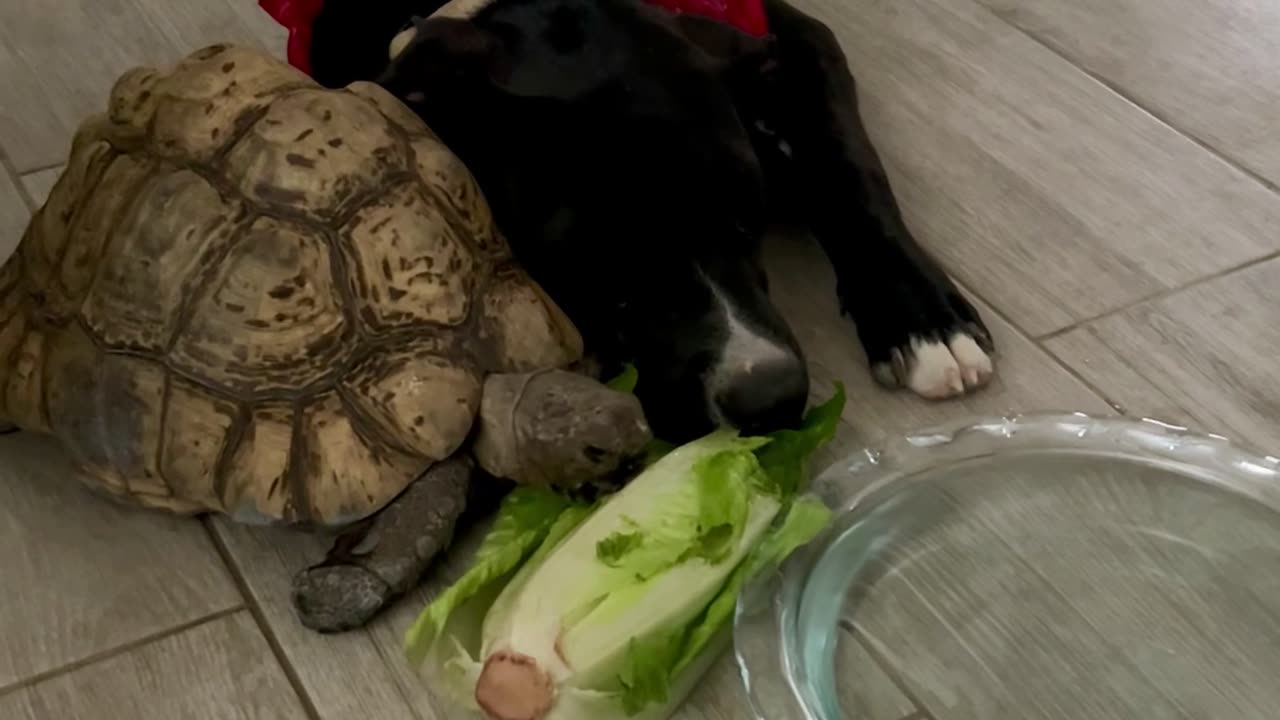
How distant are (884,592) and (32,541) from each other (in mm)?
669

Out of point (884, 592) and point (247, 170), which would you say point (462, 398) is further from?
point (884, 592)

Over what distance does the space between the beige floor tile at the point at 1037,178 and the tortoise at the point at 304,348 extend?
0.55 m

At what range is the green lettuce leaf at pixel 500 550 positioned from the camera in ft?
3.41

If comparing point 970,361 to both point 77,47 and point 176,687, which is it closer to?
point 176,687

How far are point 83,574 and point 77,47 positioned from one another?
970mm

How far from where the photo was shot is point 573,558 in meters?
1.06

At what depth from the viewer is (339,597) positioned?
1093 mm

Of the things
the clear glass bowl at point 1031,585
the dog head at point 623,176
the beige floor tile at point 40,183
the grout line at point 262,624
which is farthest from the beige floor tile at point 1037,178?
the beige floor tile at point 40,183

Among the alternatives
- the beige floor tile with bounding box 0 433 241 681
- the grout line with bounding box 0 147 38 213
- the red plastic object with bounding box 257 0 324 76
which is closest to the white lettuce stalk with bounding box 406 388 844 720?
the beige floor tile with bounding box 0 433 241 681

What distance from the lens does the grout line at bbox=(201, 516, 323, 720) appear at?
1058 mm

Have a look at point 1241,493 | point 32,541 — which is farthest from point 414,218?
point 1241,493

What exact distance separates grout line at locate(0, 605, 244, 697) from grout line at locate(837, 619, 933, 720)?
0.46 meters

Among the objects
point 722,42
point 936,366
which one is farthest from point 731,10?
point 936,366

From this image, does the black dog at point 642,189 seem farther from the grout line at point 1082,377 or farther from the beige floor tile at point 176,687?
the beige floor tile at point 176,687
